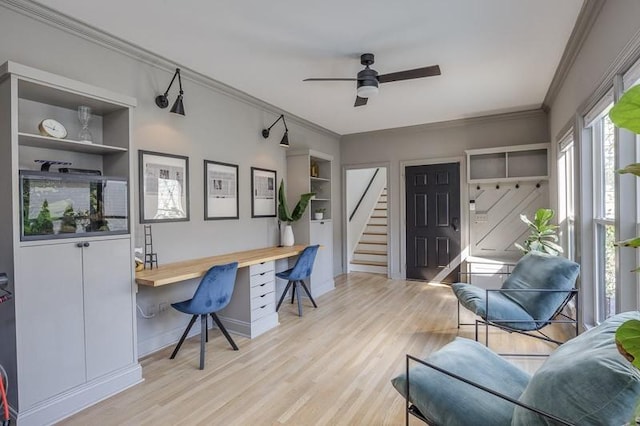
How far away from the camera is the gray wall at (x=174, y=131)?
2.40 meters

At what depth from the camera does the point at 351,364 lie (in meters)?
2.76

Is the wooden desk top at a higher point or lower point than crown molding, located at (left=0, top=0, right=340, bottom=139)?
lower

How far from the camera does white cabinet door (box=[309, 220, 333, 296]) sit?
4.84 meters

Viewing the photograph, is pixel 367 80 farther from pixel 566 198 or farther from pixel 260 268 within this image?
pixel 566 198

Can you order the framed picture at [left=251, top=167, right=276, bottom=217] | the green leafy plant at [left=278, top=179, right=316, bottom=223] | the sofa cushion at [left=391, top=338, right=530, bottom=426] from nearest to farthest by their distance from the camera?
the sofa cushion at [left=391, top=338, right=530, bottom=426] < the framed picture at [left=251, top=167, right=276, bottom=217] < the green leafy plant at [left=278, top=179, right=316, bottom=223]

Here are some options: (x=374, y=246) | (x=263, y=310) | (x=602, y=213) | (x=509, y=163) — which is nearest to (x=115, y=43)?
(x=263, y=310)

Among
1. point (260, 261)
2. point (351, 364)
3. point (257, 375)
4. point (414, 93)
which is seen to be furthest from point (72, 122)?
point (414, 93)

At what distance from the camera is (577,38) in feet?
8.91

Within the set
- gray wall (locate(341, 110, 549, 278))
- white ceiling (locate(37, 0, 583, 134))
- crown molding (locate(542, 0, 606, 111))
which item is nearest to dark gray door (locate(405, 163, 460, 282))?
gray wall (locate(341, 110, 549, 278))

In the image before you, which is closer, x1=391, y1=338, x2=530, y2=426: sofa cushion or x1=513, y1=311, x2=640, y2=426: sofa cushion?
x1=513, y1=311, x2=640, y2=426: sofa cushion

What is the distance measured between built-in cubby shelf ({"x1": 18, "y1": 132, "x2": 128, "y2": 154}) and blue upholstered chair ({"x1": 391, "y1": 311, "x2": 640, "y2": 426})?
2474 millimetres

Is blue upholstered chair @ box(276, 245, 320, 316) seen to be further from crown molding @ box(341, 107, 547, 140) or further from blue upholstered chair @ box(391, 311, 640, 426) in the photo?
crown molding @ box(341, 107, 547, 140)

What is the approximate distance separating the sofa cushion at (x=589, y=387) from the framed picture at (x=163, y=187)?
3.04 metres

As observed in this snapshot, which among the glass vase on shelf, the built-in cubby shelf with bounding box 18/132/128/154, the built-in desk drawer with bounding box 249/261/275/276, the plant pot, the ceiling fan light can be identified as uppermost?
the ceiling fan light
